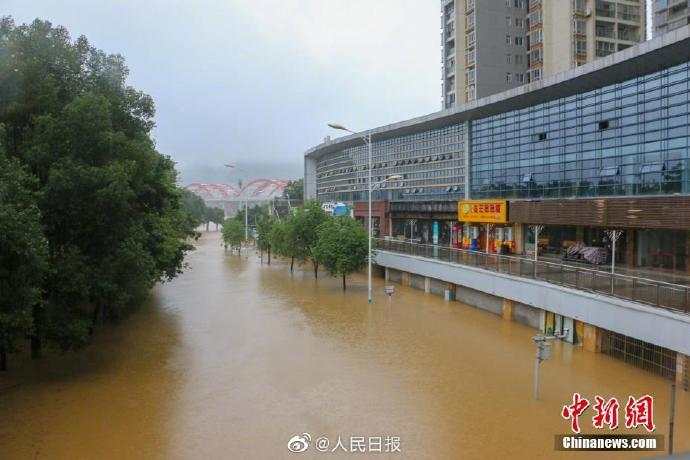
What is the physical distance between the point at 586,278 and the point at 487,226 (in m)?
13.8

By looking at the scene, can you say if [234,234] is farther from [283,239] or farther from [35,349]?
[35,349]

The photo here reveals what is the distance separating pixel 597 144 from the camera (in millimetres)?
24312

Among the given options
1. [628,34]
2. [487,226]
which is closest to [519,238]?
[487,226]

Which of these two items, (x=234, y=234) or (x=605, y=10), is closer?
(x=605, y=10)

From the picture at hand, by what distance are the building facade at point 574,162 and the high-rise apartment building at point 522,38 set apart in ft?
37.8

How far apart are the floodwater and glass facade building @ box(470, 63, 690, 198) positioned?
799cm

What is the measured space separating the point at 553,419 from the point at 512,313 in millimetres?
9998

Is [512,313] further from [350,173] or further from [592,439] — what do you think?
[350,173]

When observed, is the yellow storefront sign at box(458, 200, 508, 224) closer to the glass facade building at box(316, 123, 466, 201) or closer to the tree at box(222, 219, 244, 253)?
the glass facade building at box(316, 123, 466, 201)

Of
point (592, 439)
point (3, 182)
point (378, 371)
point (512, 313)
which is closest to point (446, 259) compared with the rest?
point (512, 313)

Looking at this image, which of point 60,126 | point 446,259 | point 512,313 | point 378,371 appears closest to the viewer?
point 60,126

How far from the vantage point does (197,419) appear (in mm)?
11367

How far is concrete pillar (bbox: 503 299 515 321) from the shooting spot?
829 inches

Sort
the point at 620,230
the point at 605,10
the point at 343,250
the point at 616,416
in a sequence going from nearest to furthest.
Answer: the point at 616,416, the point at 620,230, the point at 343,250, the point at 605,10
